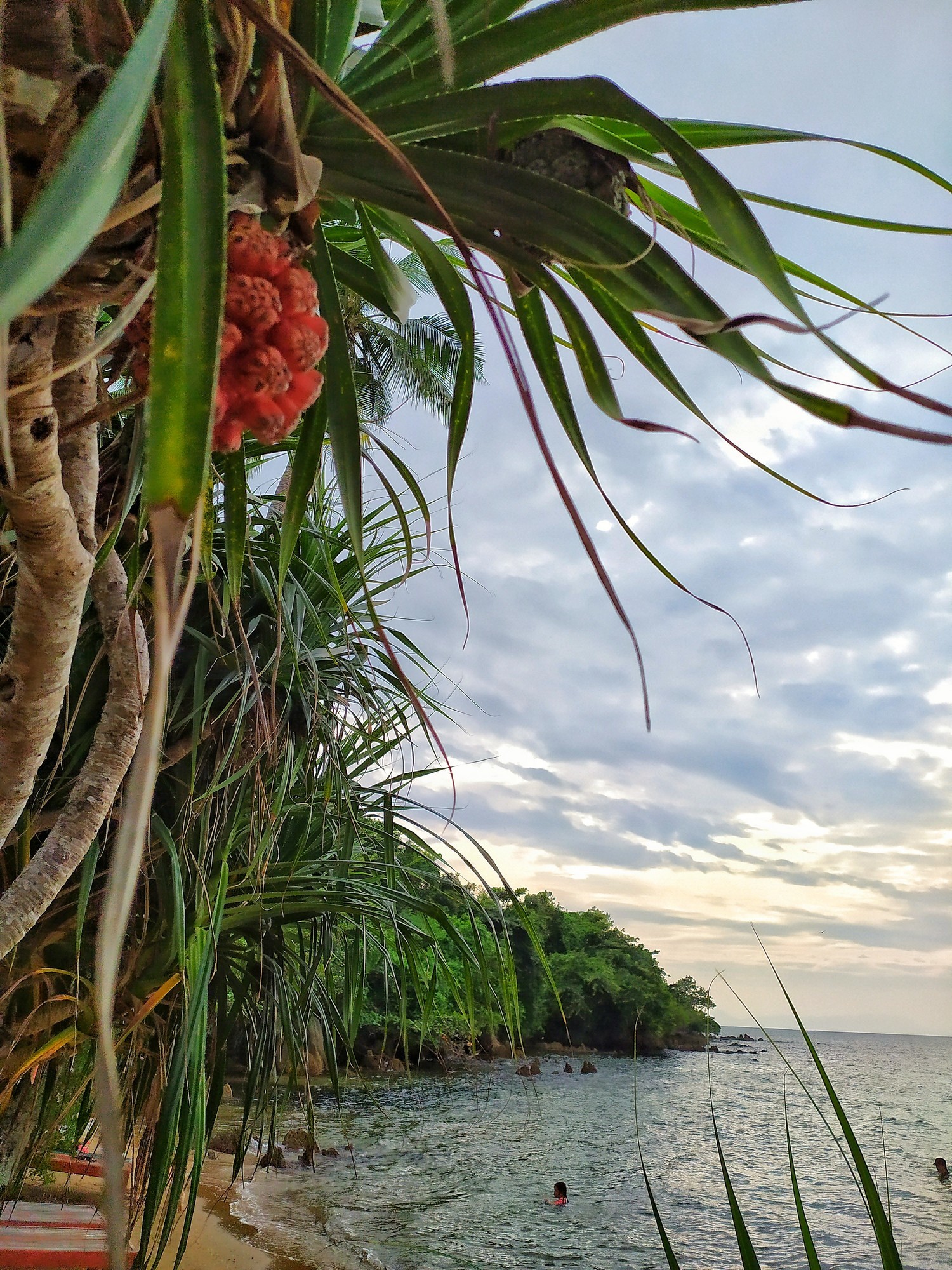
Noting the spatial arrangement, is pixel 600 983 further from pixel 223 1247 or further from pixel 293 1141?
pixel 223 1247

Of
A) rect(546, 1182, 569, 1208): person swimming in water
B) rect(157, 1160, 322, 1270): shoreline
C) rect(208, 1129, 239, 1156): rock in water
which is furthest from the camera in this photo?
rect(546, 1182, 569, 1208): person swimming in water

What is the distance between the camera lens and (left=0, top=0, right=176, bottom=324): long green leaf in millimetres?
221

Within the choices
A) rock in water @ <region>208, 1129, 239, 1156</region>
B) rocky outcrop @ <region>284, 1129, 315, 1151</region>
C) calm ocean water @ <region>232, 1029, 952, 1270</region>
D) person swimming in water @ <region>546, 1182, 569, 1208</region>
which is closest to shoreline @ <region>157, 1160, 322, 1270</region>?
calm ocean water @ <region>232, 1029, 952, 1270</region>

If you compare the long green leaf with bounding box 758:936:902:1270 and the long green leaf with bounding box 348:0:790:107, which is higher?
the long green leaf with bounding box 348:0:790:107

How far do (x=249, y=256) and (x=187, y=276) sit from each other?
17 centimetres

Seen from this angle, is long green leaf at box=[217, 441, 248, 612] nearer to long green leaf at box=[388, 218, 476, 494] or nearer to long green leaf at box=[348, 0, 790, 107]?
long green leaf at box=[388, 218, 476, 494]

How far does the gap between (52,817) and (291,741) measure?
555mm

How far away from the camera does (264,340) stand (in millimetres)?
477

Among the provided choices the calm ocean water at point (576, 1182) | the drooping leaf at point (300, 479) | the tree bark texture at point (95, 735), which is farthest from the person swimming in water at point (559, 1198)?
the drooping leaf at point (300, 479)

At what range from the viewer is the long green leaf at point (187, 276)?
262 millimetres

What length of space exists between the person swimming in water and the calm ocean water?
159 millimetres

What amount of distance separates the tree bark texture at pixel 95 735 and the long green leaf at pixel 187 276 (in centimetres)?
25

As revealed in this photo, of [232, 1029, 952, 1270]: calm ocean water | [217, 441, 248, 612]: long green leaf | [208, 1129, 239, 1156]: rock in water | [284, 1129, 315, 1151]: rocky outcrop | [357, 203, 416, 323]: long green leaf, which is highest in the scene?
[357, 203, 416, 323]: long green leaf

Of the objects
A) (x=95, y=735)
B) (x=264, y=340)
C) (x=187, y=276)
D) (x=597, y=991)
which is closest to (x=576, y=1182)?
(x=95, y=735)
